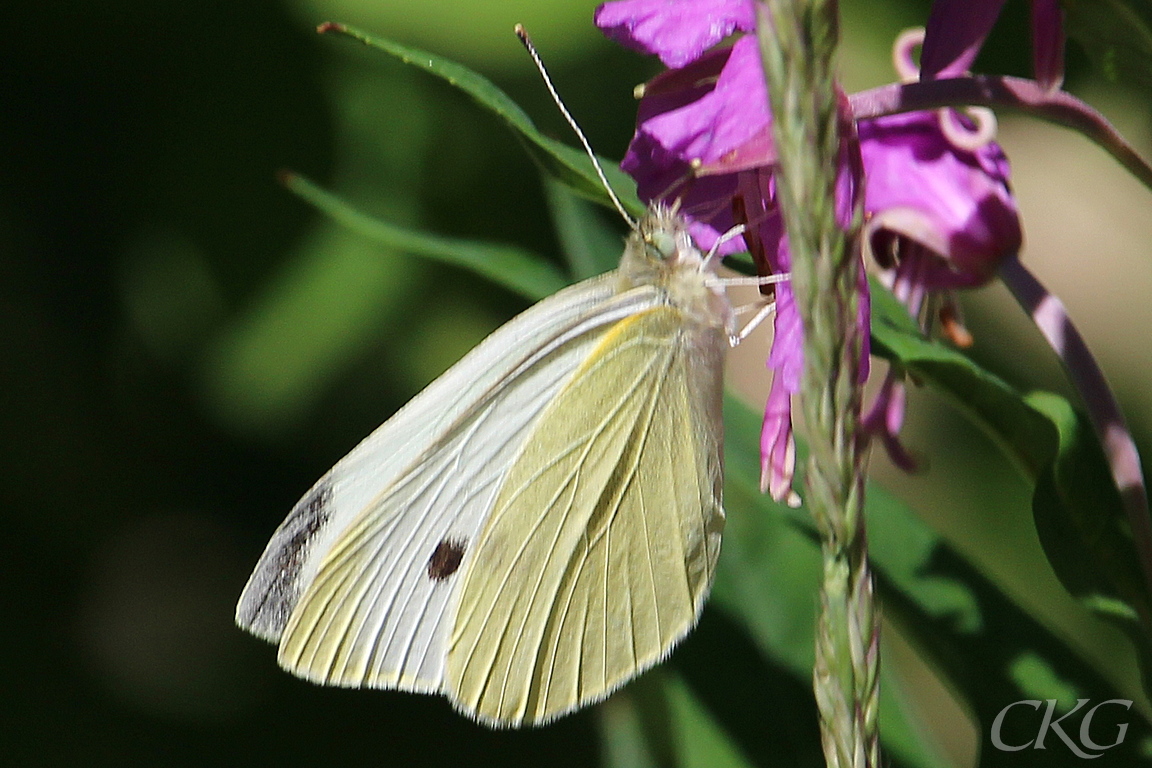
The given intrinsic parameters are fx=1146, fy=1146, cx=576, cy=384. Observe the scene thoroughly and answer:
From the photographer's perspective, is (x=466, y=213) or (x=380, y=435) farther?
(x=466, y=213)

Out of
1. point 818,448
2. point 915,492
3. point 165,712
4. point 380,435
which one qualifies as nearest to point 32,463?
point 165,712

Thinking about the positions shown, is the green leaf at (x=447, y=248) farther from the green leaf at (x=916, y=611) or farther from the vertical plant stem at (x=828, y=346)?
the vertical plant stem at (x=828, y=346)

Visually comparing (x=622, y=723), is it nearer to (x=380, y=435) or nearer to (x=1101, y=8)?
(x=380, y=435)

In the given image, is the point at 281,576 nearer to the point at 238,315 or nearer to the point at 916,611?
the point at 916,611

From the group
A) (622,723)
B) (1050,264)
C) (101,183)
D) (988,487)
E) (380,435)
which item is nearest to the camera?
(380,435)

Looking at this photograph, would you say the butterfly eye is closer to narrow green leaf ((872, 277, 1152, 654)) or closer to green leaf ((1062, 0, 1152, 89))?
narrow green leaf ((872, 277, 1152, 654))
